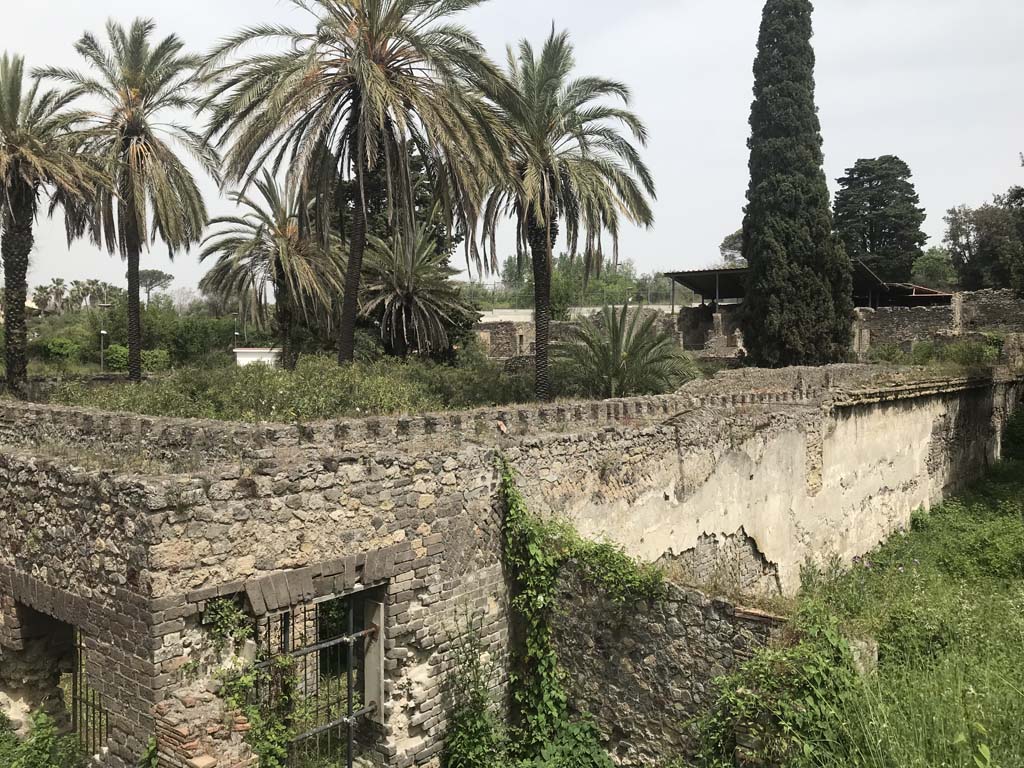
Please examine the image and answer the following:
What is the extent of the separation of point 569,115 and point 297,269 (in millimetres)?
9463

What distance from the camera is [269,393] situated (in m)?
13.4

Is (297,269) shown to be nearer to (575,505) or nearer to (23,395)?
(23,395)

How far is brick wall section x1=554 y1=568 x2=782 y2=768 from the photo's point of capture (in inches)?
224

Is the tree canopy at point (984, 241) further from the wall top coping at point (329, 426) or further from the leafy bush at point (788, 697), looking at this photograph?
the leafy bush at point (788, 697)

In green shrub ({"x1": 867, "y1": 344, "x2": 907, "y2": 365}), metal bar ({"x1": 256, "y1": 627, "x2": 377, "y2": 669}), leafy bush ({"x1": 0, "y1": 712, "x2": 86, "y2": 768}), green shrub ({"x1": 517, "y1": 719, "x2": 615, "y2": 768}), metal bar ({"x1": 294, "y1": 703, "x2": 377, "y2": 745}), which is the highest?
green shrub ({"x1": 867, "y1": 344, "x2": 907, "y2": 365})

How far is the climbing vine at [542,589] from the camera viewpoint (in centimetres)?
638

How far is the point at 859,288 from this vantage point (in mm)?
37844

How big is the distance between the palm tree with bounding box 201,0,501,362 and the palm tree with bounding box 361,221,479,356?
9.07 metres

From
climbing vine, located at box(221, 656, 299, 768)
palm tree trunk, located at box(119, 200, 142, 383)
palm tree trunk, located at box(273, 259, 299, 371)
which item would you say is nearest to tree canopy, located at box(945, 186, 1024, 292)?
palm tree trunk, located at box(273, 259, 299, 371)

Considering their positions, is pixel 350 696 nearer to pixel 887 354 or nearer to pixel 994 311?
pixel 887 354

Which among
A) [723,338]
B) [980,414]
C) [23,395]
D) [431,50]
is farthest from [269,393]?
[723,338]

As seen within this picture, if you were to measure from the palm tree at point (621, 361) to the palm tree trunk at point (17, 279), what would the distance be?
13.0 m

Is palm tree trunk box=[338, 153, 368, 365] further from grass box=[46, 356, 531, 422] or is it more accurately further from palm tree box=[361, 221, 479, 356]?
palm tree box=[361, 221, 479, 356]

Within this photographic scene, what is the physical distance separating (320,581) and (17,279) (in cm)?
1682
